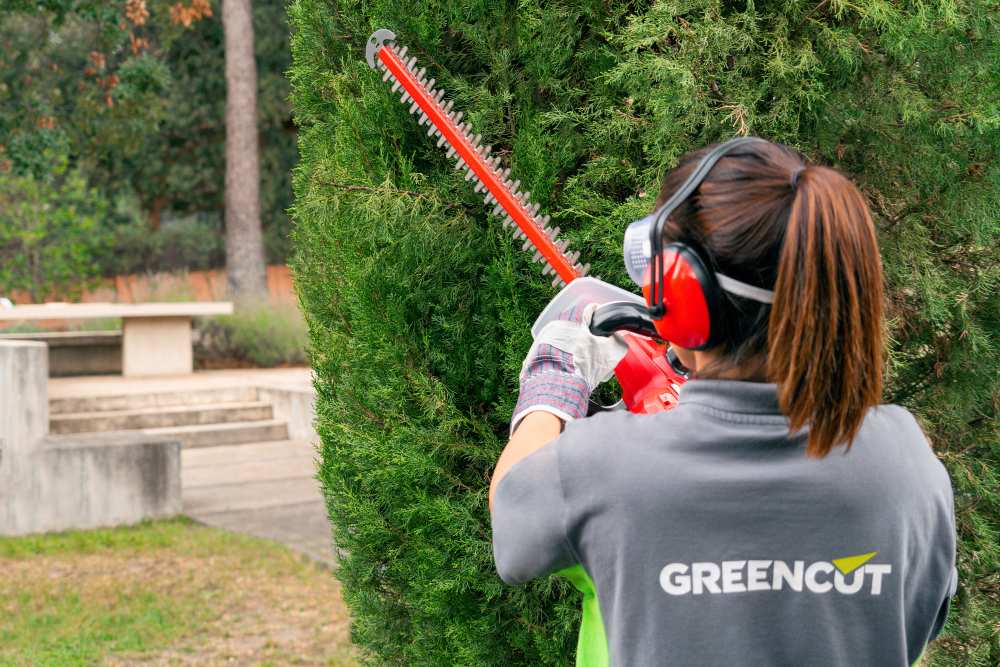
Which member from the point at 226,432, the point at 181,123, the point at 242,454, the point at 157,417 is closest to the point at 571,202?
the point at 242,454

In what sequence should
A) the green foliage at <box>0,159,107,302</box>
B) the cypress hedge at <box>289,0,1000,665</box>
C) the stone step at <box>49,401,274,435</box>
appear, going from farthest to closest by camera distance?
the green foliage at <box>0,159,107,302</box>, the stone step at <box>49,401,274,435</box>, the cypress hedge at <box>289,0,1000,665</box>

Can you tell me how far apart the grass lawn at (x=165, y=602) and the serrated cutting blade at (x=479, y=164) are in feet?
12.1

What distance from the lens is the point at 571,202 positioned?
255 cm

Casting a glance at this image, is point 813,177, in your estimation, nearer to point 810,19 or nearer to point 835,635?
point 835,635

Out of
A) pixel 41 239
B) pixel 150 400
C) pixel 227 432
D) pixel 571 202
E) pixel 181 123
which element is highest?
pixel 181 123

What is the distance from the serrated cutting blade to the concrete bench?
37.7ft

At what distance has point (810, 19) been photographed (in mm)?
2344

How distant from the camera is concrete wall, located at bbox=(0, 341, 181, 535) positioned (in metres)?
7.83

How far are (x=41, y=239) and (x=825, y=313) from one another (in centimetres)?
2131

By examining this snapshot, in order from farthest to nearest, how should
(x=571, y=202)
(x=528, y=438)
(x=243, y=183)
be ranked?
(x=243, y=183)
(x=571, y=202)
(x=528, y=438)

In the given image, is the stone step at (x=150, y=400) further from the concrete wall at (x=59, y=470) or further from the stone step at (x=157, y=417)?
the concrete wall at (x=59, y=470)

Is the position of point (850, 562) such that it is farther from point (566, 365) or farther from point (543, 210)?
point (543, 210)

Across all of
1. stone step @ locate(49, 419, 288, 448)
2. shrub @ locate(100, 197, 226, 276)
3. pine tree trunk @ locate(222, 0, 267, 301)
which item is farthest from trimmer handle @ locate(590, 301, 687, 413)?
shrub @ locate(100, 197, 226, 276)

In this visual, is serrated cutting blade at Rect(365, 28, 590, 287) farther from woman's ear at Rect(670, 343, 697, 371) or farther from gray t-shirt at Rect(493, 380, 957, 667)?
gray t-shirt at Rect(493, 380, 957, 667)
